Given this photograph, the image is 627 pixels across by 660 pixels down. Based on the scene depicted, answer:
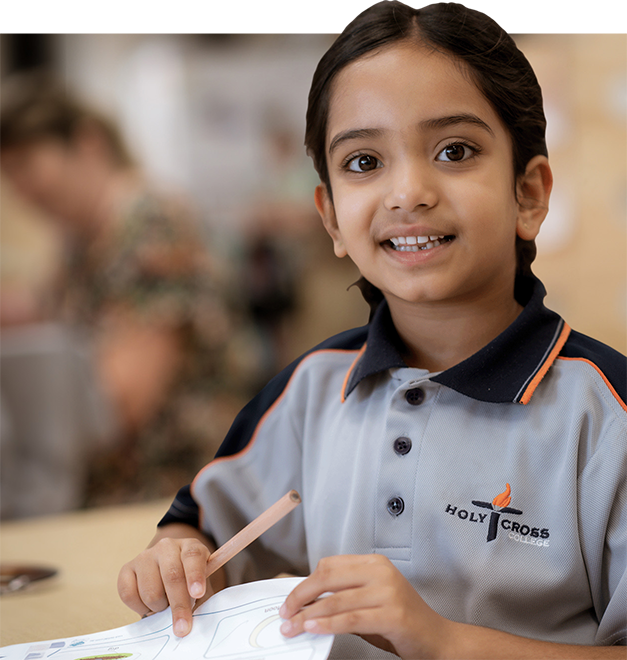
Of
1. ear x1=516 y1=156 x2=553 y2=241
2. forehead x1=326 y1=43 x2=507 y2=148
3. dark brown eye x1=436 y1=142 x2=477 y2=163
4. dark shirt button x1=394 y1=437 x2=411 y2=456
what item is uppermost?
forehead x1=326 y1=43 x2=507 y2=148

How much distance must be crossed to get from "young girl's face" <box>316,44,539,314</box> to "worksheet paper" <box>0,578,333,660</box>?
230 mm

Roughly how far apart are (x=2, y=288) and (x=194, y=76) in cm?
99

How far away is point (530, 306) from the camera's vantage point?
0.56 metres

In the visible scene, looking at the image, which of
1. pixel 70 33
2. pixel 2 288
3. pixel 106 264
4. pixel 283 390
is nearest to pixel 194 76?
pixel 70 33

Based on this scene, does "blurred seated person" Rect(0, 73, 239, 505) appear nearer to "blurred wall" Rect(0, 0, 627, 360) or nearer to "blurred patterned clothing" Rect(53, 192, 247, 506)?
"blurred patterned clothing" Rect(53, 192, 247, 506)

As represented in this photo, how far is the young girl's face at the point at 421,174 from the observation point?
50cm

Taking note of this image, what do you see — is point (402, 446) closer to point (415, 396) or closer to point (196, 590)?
point (415, 396)

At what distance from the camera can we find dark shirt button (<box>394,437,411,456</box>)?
539 mm

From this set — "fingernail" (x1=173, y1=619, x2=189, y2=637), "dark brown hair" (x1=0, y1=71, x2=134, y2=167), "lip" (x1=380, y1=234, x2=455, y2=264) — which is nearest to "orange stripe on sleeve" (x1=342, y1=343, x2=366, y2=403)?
"lip" (x1=380, y1=234, x2=455, y2=264)

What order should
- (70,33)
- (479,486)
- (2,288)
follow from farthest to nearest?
(2,288) → (70,33) → (479,486)

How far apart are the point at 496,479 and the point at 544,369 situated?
84mm

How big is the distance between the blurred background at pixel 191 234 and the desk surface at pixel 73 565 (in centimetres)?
35

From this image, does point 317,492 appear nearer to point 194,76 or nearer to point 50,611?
point 50,611

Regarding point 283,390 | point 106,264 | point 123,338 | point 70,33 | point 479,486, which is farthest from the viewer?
point 70,33
